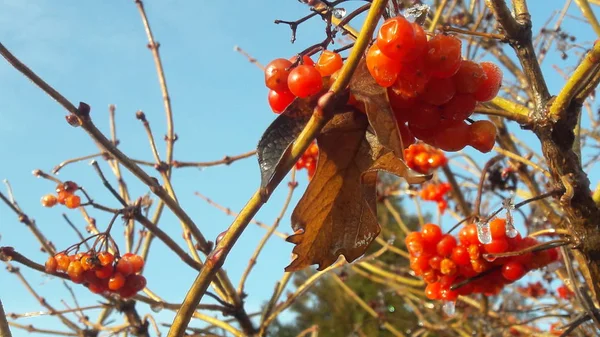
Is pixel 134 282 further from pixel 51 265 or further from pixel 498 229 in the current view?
pixel 498 229

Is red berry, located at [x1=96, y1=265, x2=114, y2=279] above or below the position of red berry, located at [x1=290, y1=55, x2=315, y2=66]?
above

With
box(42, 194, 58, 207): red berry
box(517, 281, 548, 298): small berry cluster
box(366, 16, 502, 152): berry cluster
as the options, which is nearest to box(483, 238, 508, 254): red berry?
box(366, 16, 502, 152): berry cluster

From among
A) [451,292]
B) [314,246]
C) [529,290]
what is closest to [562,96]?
[314,246]

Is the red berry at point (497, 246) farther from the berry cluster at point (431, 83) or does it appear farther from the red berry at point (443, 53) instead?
the red berry at point (443, 53)

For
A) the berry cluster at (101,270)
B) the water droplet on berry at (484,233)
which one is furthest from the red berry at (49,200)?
the water droplet on berry at (484,233)

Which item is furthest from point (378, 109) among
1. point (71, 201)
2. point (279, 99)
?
point (71, 201)

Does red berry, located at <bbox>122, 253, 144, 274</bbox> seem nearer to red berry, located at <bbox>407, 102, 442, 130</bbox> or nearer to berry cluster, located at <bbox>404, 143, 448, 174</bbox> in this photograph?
red berry, located at <bbox>407, 102, 442, 130</bbox>
